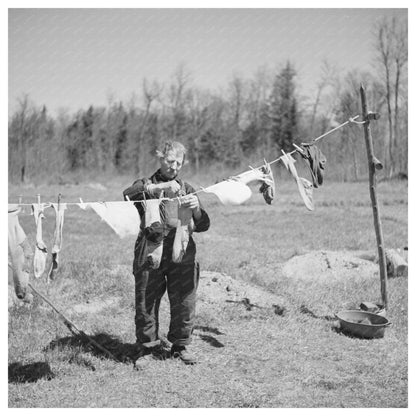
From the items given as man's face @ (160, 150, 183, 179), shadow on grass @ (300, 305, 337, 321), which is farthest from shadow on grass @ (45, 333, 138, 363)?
shadow on grass @ (300, 305, 337, 321)

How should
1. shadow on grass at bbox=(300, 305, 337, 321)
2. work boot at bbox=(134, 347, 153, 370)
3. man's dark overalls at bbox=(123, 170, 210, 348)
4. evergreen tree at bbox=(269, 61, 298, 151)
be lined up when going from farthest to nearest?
1. evergreen tree at bbox=(269, 61, 298, 151)
2. shadow on grass at bbox=(300, 305, 337, 321)
3. work boot at bbox=(134, 347, 153, 370)
4. man's dark overalls at bbox=(123, 170, 210, 348)

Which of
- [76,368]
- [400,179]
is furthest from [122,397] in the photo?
[400,179]

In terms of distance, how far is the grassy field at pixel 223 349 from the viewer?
3494mm

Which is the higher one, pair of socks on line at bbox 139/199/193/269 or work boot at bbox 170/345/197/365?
pair of socks on line at bbox 139/199/193/269

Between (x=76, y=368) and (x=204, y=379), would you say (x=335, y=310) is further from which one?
(x=76, y=368)

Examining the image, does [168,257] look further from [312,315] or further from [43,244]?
[312,315]

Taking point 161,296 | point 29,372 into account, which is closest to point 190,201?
point 161,296

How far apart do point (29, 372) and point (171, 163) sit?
223 cm

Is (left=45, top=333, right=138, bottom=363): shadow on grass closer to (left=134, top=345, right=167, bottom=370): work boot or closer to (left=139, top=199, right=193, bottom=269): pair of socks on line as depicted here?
(left=134, top=345, right=167, bottom=370): work boot

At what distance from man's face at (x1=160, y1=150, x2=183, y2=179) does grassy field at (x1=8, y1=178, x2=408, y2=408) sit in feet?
5.60

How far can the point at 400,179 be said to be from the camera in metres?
22.6

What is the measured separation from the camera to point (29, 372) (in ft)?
12.5

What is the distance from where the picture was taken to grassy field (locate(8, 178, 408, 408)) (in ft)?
11.5

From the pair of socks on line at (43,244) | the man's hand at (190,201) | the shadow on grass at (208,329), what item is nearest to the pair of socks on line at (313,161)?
the man's hand at (190,201)
